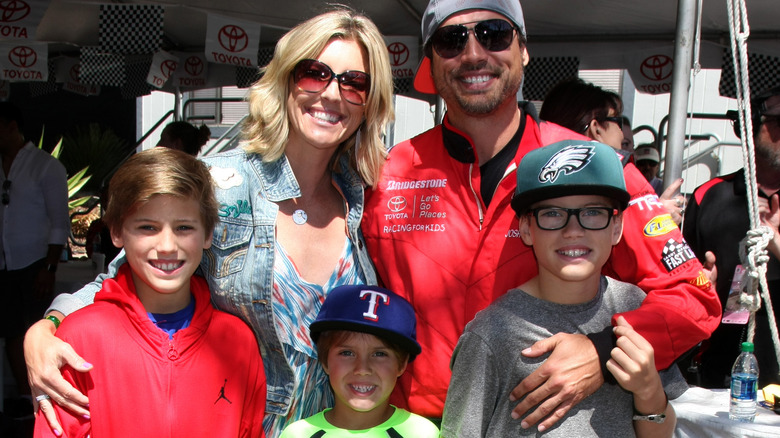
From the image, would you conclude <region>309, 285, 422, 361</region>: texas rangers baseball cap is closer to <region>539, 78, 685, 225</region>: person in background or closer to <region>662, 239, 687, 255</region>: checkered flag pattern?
<region>662, 239, 687, 255</region>: checkered flag pattern

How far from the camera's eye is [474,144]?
7.51 feet

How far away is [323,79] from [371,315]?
A: 0.85m

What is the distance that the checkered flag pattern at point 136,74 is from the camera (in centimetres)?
958

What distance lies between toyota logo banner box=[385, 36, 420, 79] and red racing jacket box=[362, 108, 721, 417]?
478 centimetres

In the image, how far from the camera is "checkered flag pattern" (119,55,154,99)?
9.58 metres

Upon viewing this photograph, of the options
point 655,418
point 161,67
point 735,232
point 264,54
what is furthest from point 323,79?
point 161,67

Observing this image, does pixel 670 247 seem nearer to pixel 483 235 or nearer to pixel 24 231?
pixel 483 235

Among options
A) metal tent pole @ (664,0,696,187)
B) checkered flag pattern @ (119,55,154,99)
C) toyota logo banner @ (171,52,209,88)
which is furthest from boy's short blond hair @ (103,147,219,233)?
checkered flag pattern @ (119,55,154,99)

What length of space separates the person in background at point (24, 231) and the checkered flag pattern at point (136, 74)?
13.0 ft

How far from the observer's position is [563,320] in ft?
6.31

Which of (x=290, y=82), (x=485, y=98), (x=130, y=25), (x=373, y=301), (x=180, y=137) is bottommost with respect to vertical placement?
(x=373, y=301)

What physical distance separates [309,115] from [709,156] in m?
9.00

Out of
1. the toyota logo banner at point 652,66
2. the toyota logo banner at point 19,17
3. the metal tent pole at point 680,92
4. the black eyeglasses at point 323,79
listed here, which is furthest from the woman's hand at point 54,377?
the toyota logo banner at point 652,66

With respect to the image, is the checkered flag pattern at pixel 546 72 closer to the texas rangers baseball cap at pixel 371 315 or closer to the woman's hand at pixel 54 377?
the texas rangers baseball cap at pixel 371 315
